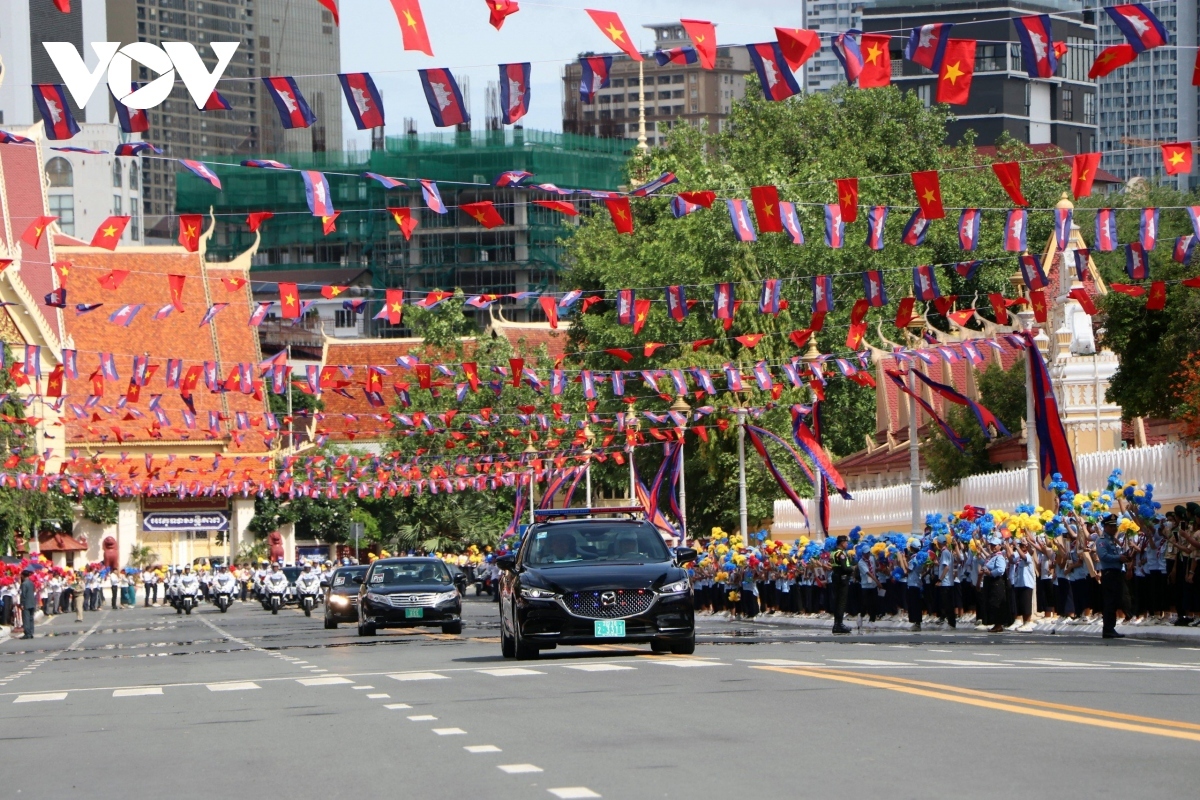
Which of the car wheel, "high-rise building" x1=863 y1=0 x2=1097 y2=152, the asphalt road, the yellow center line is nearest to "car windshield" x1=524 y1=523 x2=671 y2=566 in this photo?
the car wheel

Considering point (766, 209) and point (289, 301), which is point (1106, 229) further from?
point (289, 301)

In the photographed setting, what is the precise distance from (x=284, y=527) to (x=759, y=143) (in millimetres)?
34360

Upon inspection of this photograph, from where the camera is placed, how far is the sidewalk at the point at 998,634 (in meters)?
26.0

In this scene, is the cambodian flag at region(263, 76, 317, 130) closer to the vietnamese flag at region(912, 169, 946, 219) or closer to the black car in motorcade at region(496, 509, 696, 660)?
the black car in motorcade at region(496, 509, 696, 660)

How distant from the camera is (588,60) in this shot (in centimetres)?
2150

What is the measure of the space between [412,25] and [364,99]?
3719 mm

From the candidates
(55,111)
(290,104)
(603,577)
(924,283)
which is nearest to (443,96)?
(290,104)

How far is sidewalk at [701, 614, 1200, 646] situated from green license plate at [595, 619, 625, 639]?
23.1ft

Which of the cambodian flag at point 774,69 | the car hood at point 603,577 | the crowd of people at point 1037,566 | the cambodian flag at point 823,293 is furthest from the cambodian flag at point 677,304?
the car hood at point 603,577

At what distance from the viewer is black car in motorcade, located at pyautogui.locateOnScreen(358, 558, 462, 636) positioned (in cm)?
3488

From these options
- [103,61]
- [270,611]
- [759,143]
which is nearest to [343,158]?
[759,143]

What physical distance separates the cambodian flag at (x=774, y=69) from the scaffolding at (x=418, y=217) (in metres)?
129

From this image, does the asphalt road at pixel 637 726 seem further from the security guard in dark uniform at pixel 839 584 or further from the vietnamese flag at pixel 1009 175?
the security guard in dark uniform at pixel 839 584

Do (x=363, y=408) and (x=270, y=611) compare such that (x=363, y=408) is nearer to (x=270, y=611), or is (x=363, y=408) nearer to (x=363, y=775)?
(x=270, y=611)
